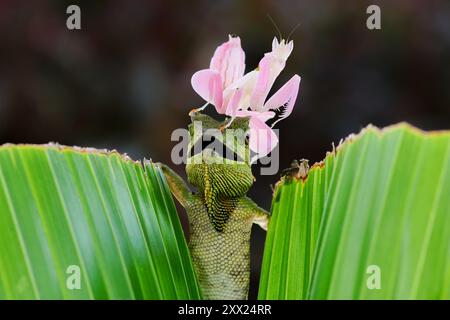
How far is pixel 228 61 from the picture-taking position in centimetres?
56

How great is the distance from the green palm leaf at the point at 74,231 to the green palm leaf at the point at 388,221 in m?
0.15

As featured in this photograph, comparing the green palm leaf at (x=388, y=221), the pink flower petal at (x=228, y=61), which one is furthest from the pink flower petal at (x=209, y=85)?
the green palm leaf at (x=388, y=221)

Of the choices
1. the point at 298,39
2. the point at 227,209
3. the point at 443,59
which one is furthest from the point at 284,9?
the point at 227,209

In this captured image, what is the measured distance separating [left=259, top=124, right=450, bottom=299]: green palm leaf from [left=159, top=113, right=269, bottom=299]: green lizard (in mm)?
209

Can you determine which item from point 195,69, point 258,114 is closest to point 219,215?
point 258,114

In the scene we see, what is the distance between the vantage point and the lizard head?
0.64 m

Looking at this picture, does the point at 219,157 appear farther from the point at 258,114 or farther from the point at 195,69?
the point at 195,69

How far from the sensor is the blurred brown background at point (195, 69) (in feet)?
5.80

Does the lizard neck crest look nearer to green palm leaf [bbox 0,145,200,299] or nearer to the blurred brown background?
green palm leaf [bbox 0,145,200,299]

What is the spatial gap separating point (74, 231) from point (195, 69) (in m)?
1.36

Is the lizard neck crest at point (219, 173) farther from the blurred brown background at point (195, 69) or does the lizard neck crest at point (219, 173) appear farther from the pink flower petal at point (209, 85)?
the blurred brown background at point (195, 69)

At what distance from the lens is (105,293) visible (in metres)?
0.46

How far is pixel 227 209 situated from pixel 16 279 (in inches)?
12.2

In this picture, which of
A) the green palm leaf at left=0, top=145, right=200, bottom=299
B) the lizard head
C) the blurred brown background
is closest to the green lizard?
the lizard head
